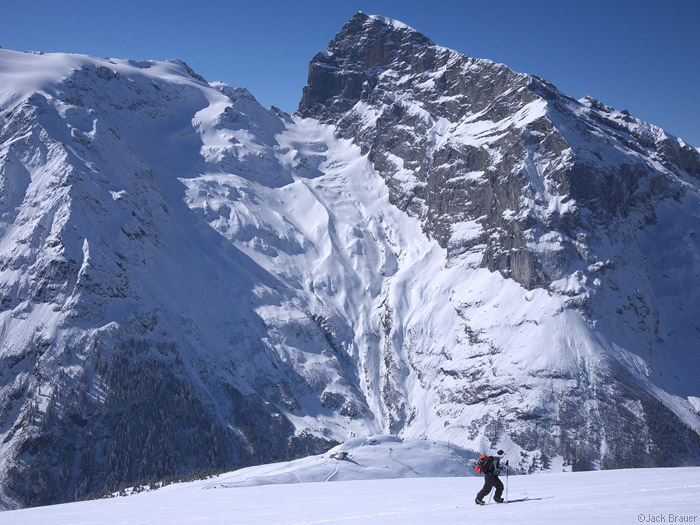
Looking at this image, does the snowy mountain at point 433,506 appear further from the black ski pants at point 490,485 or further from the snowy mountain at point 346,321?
the snowy mountain at point 346,321

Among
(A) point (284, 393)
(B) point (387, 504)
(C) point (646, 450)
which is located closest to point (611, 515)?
(B) point (387, 504)

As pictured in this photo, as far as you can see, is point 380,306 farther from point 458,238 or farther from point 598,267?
point 598,267

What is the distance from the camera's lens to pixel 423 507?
34.2m

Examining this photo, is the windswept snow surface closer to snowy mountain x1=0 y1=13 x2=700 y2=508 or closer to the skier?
the skier

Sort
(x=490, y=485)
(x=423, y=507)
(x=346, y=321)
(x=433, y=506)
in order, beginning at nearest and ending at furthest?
(x=490, y=485) → (x=423, y=507) → (x=433, y=506) → (x=346, y=321)

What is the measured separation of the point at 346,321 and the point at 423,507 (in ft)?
505

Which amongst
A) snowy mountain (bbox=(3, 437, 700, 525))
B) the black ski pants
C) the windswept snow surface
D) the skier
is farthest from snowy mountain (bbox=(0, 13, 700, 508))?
the black ski pants

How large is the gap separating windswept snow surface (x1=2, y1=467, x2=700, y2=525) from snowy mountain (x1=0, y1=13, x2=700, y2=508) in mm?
94368

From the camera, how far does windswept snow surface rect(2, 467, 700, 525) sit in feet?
87.1

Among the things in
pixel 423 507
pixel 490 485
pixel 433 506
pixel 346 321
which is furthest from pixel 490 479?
pixel 346 321

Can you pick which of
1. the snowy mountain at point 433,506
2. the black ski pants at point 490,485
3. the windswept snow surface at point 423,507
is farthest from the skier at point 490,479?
the windswept snow surface at point 423,507

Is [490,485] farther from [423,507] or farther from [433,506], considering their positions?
[423,507]

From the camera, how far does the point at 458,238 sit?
188 meters

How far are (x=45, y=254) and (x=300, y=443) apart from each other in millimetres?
68992
